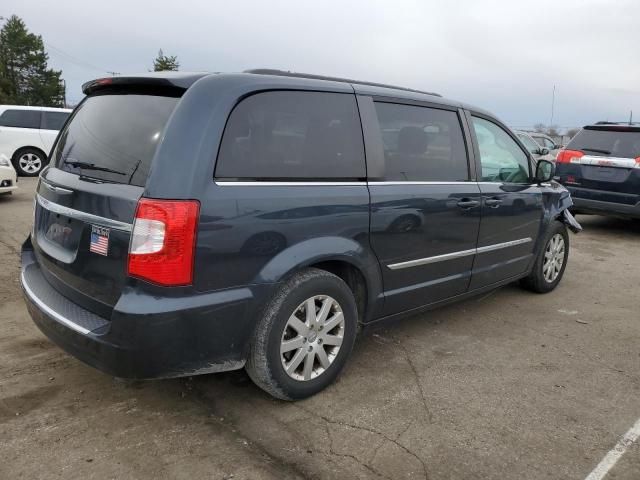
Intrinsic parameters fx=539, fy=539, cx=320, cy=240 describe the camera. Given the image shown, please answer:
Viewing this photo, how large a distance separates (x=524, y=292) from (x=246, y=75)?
12.3 feet

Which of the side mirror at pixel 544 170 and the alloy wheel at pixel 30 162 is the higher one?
the side mirror at pixel 544 170

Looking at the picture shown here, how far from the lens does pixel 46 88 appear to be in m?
49.7

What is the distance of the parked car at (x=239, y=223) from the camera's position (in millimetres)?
2422

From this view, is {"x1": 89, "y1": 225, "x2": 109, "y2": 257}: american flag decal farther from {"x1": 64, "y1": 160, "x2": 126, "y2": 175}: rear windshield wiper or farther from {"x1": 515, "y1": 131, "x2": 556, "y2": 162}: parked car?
{"x1": 515, "y1": 131, "x2": 556, "y2": 162}: parked car

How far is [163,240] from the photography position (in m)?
2.38

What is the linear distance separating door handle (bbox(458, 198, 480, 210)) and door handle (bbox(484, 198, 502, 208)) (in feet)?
0.45

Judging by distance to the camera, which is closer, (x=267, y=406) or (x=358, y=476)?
(x=358, y=476)

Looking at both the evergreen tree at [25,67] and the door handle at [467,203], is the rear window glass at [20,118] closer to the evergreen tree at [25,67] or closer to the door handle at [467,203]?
the door handle at [467,203]

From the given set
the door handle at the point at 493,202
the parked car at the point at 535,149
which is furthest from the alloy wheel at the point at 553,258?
the parked car at the point at 535,149

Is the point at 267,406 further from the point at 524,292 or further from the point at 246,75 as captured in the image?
the point at 524,292

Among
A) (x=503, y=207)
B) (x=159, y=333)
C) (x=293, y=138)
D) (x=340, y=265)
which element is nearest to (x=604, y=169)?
(x=503, y=207)

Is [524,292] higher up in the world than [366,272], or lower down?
lower down

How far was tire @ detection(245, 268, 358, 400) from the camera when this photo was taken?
2762 mm

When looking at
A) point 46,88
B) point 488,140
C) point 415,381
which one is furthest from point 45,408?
point 46,88
